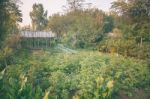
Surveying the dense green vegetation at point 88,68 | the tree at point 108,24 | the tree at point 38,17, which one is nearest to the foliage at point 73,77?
the dense green vegetation at point 88,68

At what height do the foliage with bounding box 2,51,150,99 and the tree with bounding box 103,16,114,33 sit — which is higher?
the tree with bounding box 103,16,114,33

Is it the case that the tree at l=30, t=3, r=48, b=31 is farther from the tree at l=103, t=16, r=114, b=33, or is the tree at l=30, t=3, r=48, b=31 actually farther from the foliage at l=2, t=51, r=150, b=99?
the foliage at l=2, t=51, r=150, b=99

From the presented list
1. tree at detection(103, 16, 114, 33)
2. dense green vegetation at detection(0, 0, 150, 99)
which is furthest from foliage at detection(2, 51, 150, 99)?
tree at detection(103, 16, 114, 33)

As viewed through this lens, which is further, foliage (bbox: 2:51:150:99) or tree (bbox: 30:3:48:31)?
tree (bbox: 30:3:48:31)

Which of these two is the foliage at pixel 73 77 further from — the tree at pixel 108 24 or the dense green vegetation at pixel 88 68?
the tree at pixel 108 24

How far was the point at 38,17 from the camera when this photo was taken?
47.8 metres

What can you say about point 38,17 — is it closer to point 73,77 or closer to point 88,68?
point 88,68

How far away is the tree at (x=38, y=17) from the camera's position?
47.4 m

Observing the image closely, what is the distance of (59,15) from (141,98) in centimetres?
3000

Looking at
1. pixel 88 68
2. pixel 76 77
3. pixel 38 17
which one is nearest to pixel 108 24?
pixel 38 17

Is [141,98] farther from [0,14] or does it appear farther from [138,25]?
[138,25]

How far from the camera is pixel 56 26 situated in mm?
39344

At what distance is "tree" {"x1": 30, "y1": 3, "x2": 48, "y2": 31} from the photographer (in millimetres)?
47438

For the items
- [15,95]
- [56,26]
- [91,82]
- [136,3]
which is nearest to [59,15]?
[56,26]
